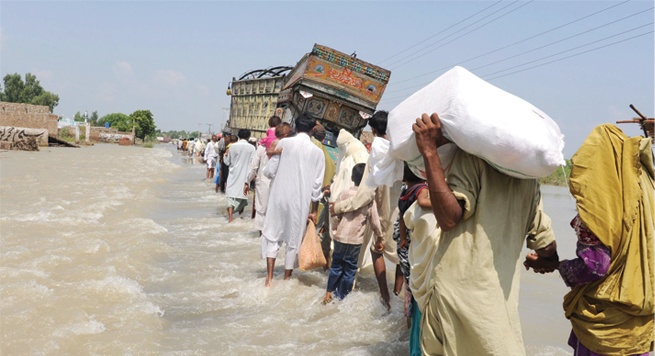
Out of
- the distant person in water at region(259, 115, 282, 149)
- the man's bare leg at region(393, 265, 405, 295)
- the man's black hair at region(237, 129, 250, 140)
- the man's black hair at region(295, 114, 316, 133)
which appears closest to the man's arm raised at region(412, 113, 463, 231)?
the man's bare leg at region(393, 265, 405, 295)

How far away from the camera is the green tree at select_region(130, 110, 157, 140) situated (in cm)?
10727

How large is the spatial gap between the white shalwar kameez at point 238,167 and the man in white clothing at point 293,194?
407 centimetres

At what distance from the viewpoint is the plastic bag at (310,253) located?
17.7 feet

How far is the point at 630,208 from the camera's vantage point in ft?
7.45

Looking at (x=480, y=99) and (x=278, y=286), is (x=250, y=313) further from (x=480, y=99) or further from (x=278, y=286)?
(x=480, y=99)

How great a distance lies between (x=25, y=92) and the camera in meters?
88.9

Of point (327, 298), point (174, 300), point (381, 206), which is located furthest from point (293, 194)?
point (174, 300)

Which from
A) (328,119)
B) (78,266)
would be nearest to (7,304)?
(78,266)

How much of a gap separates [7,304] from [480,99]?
426 cm

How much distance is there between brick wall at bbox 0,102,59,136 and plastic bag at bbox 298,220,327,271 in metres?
35.0

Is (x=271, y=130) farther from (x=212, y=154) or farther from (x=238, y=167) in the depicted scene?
(x=212, y=154)

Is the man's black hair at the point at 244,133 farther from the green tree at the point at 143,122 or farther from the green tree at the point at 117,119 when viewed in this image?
the green tree at the point at 117,119

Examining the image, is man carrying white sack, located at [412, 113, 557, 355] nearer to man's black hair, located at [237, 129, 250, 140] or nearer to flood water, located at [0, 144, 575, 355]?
flood water, located at [0, 144, 575, 355]

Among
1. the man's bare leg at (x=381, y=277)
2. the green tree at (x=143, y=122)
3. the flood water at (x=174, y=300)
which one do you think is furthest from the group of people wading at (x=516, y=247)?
the green tree at (x=143, y=122)
